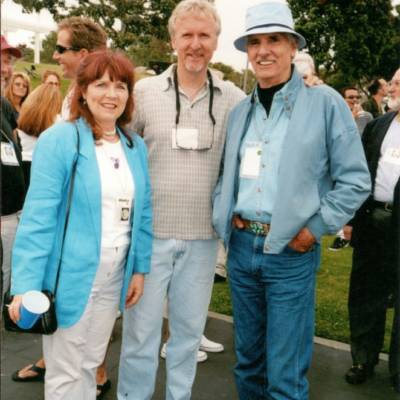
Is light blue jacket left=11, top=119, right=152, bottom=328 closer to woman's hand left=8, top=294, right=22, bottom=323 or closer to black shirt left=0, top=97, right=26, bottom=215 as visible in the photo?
woman's hand left=8, top=294, right=22, bottom=323

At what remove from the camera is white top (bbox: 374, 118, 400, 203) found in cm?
345

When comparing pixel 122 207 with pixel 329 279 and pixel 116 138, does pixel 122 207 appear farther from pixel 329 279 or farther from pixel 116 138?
pixel 329 279

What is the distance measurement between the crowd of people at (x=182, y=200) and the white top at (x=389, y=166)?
3.20 feet

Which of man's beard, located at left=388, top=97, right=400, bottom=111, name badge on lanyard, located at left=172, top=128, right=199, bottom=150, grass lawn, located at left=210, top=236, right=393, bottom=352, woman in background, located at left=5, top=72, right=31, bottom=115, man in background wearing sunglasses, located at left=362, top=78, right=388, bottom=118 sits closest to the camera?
name badge on lanyard, located at left=172, top=128, right=199, bottom=150

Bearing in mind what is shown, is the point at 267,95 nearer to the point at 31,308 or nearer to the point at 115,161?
the point at 115,161

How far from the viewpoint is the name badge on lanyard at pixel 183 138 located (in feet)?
8.95

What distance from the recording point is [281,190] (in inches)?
97.6

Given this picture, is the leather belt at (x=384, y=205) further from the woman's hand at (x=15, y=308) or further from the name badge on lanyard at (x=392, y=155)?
the woman's hand at (x=15, y=308)

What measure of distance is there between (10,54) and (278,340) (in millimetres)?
2211

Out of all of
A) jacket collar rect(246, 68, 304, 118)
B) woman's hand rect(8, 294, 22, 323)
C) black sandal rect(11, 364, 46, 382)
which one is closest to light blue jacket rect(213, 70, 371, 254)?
jacket collar rect(246, 68, 304, 118)

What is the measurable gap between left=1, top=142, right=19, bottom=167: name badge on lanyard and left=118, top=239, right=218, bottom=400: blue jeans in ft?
3.12

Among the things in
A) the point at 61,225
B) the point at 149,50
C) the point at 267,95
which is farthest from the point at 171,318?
the point at 149,50

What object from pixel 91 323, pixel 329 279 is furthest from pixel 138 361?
pixel 329 279

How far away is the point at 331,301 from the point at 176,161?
3290 mm
